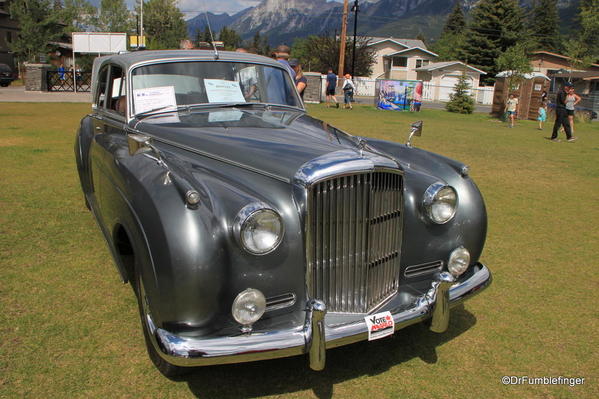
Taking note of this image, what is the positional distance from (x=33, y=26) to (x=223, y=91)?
4269 centimetres

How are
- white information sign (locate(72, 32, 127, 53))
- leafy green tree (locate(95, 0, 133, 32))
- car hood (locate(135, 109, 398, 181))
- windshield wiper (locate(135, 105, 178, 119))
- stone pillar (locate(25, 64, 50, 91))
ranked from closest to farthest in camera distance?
car hood (locate(135, 109, 398, 181)) < windshield wiper (locate(135, 105, 178, 119)) < stone pillar (locate(25, 64, 50, 91)) < white information sign (locate(72, 32, 127, 53)) < leafy green tree (locate(95, 0, 133, 32))

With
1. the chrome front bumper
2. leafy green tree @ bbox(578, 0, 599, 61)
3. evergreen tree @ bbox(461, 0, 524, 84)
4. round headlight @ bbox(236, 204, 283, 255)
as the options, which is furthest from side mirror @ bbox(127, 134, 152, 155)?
evergreen tree @ bbox(461, 0, 524, 84)

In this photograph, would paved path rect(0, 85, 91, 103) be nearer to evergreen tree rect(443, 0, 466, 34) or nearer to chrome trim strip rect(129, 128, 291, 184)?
chrome trim strip rect(129, 128, 291, 184)

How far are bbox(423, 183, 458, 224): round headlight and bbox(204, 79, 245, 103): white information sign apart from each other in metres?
1.78

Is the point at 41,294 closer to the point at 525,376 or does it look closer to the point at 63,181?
the point at 525,376

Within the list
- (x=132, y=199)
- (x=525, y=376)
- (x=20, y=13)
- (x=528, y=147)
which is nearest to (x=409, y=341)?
(x=525, y=376)

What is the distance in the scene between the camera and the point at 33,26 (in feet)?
129

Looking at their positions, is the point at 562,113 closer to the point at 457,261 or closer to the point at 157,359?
the point at 457,261

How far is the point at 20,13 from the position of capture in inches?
1547

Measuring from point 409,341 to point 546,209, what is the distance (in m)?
4.00

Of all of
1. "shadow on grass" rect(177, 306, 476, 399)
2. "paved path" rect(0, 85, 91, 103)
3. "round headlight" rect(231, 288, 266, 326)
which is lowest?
"shadow on grass" rect(177, 306, 476, 399)

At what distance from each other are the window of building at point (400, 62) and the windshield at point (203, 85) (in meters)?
58.2

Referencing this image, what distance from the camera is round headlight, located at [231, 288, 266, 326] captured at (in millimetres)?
2299

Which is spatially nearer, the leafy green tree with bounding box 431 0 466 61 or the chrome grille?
the chrome grille
